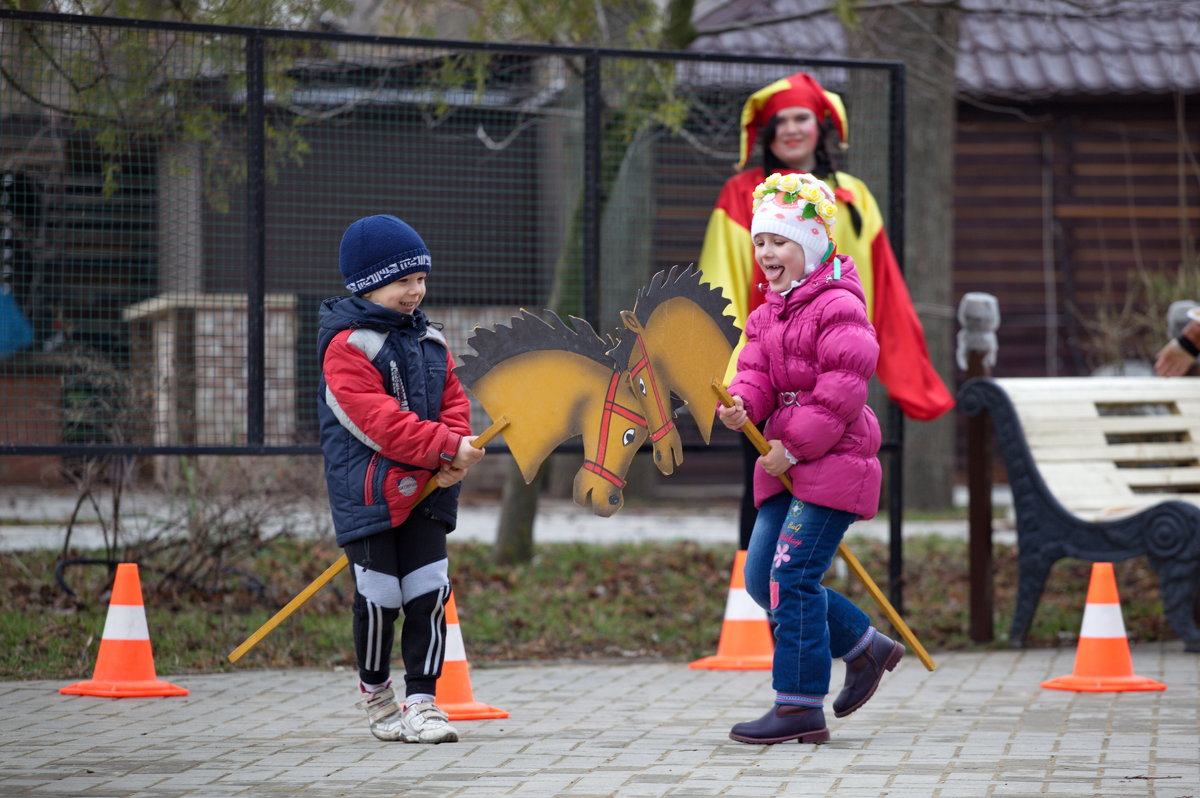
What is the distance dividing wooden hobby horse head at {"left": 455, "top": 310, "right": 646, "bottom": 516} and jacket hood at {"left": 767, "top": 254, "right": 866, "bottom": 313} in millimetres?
551

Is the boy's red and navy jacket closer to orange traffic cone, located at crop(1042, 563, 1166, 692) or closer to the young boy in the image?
the young boy

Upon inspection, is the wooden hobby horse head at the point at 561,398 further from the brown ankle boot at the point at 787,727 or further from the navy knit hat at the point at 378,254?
the brown ankle boot at the point at 787,727

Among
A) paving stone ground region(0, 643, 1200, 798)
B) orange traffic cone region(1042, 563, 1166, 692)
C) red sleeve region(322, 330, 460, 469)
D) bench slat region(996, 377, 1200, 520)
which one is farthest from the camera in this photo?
bench slat region(996, 377, 1200, 520)

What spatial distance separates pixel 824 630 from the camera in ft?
16.1

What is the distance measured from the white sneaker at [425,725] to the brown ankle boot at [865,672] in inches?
48.0

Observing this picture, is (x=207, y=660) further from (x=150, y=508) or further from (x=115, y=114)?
(x=115, y=114)

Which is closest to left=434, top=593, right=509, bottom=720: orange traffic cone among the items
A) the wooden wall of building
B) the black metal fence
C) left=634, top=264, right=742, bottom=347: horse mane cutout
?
left=634, top=264, right=742, bottom=347: horse mane cutout

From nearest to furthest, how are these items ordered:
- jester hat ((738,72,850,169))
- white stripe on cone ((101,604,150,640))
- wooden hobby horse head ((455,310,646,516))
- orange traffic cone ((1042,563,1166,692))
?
wooden hobby horse head ((455,310,646,516))
white stripe on cone ((101,604,150,640))
orange traffic cone ((1042,563,1166,692))
jester hat ((738,72,850,169))

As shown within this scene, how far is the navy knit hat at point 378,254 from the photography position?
16.0 ft

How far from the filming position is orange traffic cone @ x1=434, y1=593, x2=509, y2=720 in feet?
17.9

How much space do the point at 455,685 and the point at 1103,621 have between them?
96.5 inches

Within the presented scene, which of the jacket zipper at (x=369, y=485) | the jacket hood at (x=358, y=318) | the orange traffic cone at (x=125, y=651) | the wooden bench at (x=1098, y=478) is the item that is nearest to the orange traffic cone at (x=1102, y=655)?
the wooden bench at (x=1098, y=478)

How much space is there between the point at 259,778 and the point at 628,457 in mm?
1458

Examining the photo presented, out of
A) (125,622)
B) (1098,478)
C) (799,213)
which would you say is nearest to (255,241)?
(125,622)
